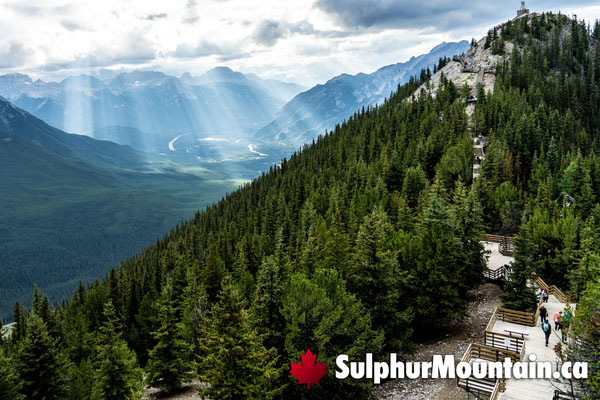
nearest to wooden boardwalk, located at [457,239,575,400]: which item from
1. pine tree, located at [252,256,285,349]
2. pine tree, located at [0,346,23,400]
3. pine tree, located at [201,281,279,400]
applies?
pine tree, located at [252,256,285,349]

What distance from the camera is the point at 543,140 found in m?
105

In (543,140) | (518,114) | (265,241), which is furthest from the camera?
(518,114)

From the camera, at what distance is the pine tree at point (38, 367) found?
3509cm

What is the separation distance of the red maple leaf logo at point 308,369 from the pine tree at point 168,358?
15.1 m

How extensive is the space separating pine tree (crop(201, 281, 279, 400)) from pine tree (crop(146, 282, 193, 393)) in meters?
16.2

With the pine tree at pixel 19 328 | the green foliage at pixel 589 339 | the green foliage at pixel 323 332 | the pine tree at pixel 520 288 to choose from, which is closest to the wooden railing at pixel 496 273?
the pine tree at pixel 520 288

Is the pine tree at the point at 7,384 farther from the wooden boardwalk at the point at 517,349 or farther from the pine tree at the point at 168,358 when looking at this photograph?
the wooden boardwalk at the point at 517,349

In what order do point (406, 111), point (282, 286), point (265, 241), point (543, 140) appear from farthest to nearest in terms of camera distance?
point (406, 111) < point (543, 140) < point (265, 241) < point (282, 286)

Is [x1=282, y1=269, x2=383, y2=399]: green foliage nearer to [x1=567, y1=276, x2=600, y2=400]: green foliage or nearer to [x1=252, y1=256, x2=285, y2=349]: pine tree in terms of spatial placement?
[x1=252, y1=256, x2=285, y2=349]: pine tree

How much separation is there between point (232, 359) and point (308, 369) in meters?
7.41

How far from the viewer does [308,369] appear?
30375 mm

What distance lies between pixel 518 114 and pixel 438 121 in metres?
23.9

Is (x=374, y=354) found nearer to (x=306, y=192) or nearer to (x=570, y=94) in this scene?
(x=306, y=192)

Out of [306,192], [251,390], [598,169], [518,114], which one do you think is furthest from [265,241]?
[518,114]
